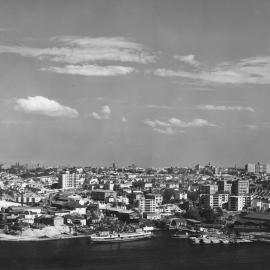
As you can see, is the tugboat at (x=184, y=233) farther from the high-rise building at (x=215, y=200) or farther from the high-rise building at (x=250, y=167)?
the high-rise building at (x=250, y=167)

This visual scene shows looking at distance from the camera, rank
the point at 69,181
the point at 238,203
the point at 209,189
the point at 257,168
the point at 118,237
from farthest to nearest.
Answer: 1. the point at 257,168
2. the point at 69,181
3. the point at 209,189
4. the point at 238,203
5. the point at 118,237

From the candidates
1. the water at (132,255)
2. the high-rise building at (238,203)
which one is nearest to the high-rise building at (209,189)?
the high-rise building at (238,203)

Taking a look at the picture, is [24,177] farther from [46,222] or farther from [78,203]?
[46,222]

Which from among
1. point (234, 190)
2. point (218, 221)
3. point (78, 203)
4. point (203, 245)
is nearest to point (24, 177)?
point (234, 190)

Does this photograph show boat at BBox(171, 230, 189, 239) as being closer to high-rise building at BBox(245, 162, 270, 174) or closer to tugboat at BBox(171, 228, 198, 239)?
tugboat at BBox(171, 228, 198, 239)

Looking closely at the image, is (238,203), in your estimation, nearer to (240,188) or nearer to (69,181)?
(240,188)

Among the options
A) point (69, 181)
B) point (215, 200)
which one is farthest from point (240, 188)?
point (69, 181)
